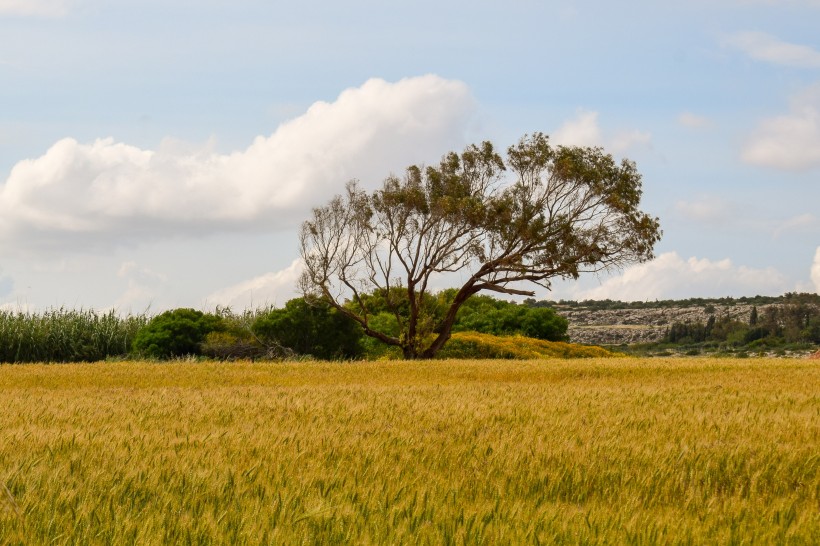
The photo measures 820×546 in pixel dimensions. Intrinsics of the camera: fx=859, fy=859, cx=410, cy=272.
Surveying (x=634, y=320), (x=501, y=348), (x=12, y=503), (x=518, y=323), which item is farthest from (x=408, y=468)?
(x=634, y=320)

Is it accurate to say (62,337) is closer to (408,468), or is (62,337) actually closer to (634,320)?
(408,468)

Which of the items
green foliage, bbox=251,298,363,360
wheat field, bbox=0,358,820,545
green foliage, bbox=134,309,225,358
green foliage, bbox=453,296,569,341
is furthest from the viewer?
green foliage, bbox=453,296,569,341

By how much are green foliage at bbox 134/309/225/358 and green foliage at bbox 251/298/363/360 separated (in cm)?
176

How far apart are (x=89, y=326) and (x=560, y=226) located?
1531 cm

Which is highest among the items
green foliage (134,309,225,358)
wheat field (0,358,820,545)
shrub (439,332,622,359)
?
green foliage (134,309,225,358)

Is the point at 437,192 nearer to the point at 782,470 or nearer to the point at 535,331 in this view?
the point at 535,331

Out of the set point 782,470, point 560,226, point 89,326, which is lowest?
point 782,470

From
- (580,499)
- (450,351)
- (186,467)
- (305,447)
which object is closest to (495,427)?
(305,447)

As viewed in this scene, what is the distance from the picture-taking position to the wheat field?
4223 mm

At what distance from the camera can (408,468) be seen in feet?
19.7

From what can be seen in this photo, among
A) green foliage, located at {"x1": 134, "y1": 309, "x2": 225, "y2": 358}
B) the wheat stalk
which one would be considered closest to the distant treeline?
green foliage, located at {"x1": 134, "y1": 309, "x2": 225, "y2": 358}

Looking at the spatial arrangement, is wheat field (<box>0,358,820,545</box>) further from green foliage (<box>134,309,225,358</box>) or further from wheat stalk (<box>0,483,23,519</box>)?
green foliage (<box>134,309,225,358</box>)

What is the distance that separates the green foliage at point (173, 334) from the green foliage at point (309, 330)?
1762mm

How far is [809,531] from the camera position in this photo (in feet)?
14.6
